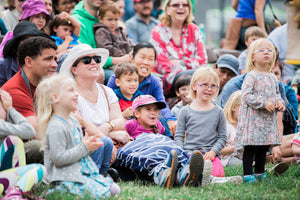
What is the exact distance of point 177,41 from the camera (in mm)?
8789

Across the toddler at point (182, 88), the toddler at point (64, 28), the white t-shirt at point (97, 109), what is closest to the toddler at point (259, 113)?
the white t-shirt at point (97, 109)

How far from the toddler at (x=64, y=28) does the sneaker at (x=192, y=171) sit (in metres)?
2.80

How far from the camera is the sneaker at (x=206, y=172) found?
521cm

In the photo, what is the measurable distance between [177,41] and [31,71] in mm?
3863

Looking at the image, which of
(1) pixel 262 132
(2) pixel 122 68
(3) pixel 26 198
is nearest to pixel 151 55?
(2) pixel 122 68

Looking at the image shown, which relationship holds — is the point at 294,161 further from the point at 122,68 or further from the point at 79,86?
the point at 79,86

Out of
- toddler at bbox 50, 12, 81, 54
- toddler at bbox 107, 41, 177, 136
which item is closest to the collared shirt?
toddler at bbox 50, 12, 81, 54

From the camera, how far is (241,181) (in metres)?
5.52

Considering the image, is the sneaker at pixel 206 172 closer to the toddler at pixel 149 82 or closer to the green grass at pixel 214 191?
the green grass at pixel 214 191

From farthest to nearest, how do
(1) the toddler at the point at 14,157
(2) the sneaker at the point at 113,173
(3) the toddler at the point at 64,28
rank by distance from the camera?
(3) the toddler at the point at 64,28, (2) the sneaker at the point at 113,173, (1) the toddler at the point at 14,157

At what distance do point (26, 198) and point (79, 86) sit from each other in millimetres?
1873

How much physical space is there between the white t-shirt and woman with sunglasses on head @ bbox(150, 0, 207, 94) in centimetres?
264

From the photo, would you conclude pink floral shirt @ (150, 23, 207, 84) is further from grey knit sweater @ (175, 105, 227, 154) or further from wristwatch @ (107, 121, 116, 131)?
wristwatch @ (107, 121, 116, 131)

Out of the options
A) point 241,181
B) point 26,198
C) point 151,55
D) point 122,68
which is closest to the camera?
point 26,198
